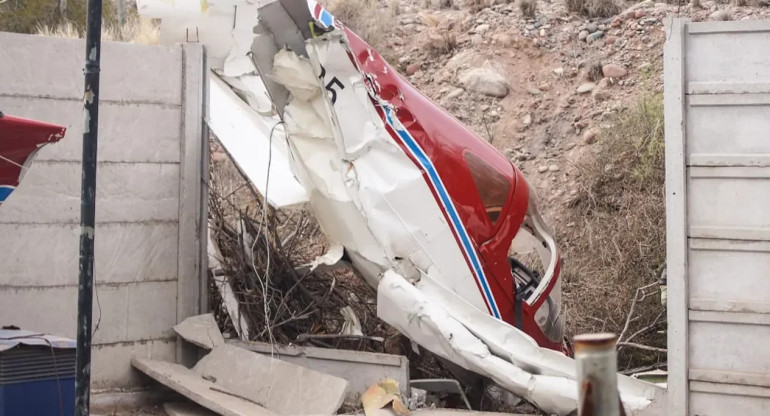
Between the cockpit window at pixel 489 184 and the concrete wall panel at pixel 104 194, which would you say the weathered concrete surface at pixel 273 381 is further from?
the cockpit window at pixel 489 184

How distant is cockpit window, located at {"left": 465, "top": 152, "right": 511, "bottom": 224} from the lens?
746 centimetres

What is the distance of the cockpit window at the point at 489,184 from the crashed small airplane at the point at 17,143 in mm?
2930

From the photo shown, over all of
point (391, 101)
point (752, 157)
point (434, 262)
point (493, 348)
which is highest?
point (391, 101)

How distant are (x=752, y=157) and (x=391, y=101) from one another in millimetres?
2683

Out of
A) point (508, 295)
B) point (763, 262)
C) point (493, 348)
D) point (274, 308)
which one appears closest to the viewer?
point (763, 262)

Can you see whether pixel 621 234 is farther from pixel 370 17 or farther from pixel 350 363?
pixel 370 17

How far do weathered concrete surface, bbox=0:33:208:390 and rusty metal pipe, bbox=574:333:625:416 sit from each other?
5.88 metres

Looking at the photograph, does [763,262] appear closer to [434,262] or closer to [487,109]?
[434,262]

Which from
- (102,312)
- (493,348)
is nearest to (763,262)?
(493,348)

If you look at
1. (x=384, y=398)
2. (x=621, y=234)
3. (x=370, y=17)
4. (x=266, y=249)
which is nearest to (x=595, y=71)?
(x=621, y=234)

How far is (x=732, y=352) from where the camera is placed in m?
5.53

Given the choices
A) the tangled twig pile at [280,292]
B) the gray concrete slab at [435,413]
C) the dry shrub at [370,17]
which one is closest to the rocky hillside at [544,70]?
the dry shrub at [370,17]

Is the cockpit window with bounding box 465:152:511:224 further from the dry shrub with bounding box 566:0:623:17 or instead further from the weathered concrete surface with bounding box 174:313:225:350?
the dry shrub with bounding box 566:0:623:17

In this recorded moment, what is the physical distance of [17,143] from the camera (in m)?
5.91
